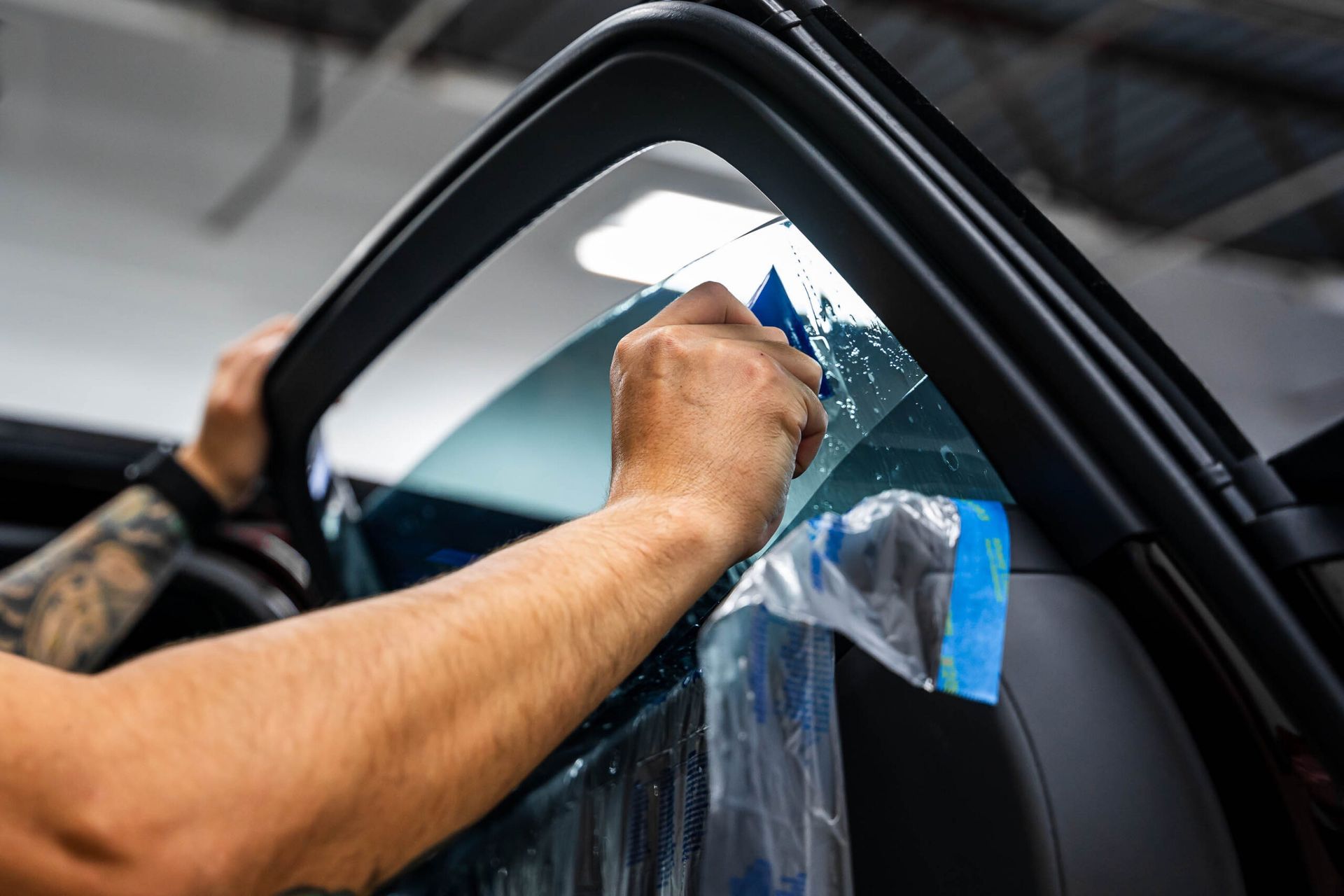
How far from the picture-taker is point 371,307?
0.96m

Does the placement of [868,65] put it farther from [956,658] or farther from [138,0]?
[138,0]

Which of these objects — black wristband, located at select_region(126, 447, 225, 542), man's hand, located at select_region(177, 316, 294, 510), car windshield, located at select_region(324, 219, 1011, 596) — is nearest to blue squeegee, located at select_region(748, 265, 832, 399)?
car windshield, located at select_region(324, 219, 1011, 596)

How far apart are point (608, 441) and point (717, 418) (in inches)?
9.7

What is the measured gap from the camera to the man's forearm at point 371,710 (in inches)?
16.8

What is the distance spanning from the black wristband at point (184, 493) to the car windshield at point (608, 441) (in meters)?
0.29

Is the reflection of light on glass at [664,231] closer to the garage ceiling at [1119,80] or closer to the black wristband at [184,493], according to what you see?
the black wristband at [184,493]

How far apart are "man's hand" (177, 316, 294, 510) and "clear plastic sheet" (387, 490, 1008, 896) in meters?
0.80

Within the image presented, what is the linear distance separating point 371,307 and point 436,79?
19.5 feet

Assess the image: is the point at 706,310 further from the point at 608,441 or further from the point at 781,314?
the point at 608,441

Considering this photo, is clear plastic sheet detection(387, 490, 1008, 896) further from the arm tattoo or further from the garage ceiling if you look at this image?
the garage ceiling

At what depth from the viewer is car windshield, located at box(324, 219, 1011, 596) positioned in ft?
1.98

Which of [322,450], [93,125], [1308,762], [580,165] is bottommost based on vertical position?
[1308,762]

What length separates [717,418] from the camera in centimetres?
61

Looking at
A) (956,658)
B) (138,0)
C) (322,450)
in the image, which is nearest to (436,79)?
(138,0)
